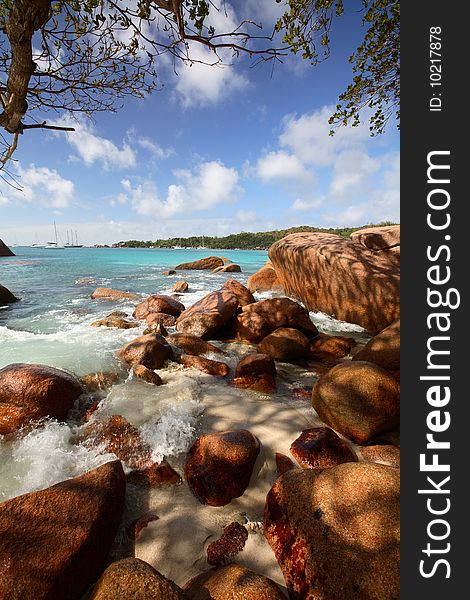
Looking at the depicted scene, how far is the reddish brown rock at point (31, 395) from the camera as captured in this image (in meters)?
3.06

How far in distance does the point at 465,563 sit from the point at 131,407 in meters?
3.40

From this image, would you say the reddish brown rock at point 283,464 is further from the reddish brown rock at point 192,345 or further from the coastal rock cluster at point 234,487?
the reddish brown rock at point 192,345

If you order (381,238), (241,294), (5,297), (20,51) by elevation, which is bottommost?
(5,297)

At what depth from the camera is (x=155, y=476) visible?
247cm

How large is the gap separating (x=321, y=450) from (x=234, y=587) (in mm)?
1553

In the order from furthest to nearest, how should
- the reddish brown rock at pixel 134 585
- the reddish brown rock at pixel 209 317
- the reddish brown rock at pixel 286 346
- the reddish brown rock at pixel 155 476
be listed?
the reddish brown rock at pixel 209 317
the reddish brown rock at pixel 286 346
the reddish brown rock at pixel 155 476
the reddish brown rock at pixel 134 585

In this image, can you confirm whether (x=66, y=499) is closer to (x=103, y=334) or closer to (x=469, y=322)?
(x=469, y=322)

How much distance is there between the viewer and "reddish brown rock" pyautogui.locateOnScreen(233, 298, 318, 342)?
6.30 metres

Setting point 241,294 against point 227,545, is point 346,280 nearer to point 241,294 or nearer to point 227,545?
point 241,294

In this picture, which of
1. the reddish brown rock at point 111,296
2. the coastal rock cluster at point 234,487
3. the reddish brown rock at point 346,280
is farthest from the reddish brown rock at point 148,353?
the reddish brown rock at point 111,296

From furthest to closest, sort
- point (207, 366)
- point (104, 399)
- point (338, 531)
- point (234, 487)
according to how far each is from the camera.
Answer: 1. point (207, 366)
2. point (104, 399)
3. point (234, 487)
4. point (338, 531)

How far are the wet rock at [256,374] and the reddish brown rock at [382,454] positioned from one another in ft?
5.24

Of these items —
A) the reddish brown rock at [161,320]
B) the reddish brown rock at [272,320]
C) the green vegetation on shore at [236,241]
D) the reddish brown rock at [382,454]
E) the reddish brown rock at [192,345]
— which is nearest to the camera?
the reddish brown rock at [382,454]

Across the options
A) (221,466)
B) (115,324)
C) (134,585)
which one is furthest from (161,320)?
(134,585)
